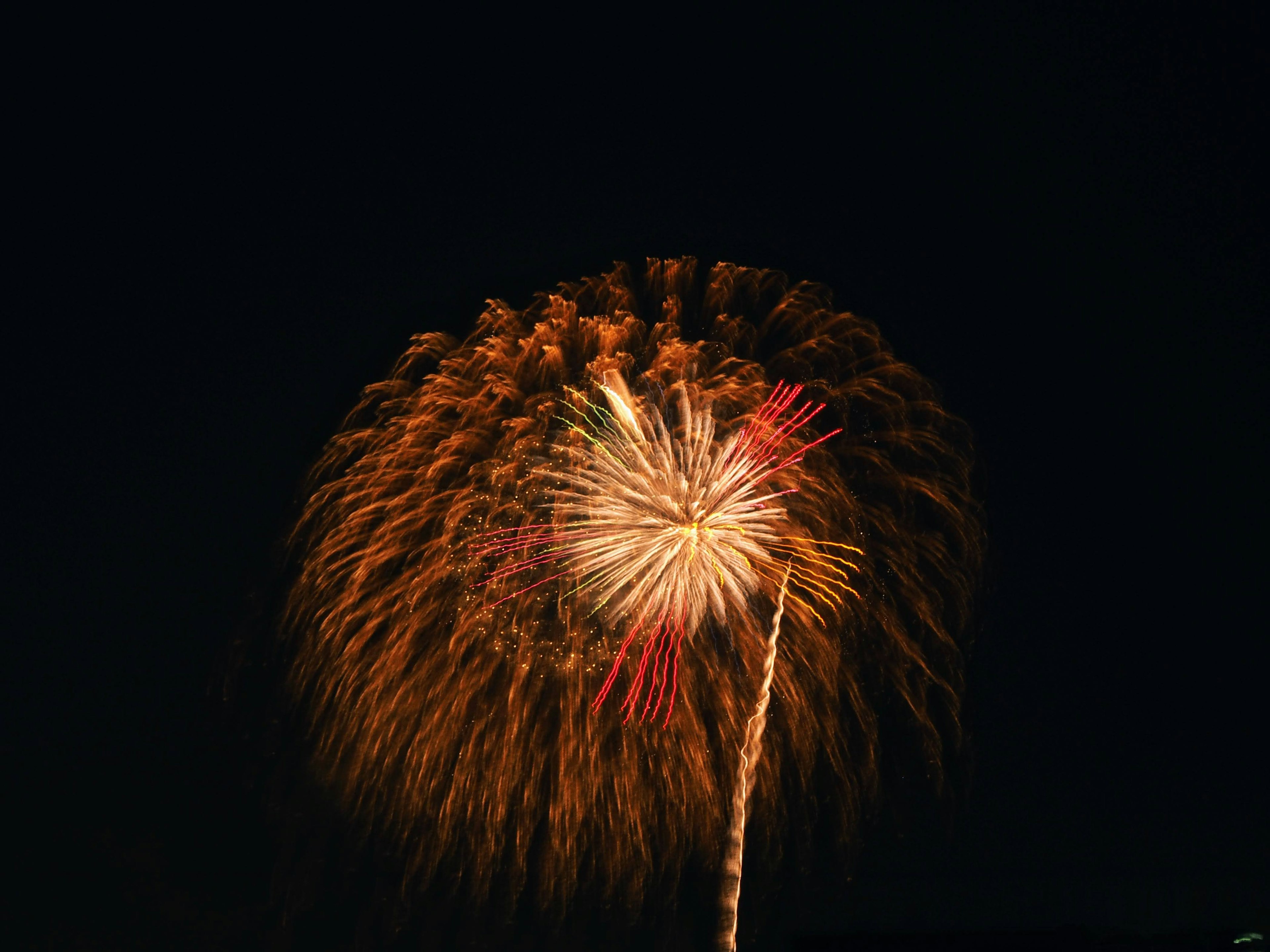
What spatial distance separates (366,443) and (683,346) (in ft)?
18.7

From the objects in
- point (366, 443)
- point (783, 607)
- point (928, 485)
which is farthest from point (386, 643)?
point (928, 485)

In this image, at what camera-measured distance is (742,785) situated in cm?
2003

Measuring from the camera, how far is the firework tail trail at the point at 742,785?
66.4 ft

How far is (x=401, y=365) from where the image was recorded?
21484mm

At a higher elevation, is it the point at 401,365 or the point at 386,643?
the point at 401,365

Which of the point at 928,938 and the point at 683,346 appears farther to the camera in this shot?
the point at 928,938

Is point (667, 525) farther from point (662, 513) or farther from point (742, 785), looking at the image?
point (742, 785)

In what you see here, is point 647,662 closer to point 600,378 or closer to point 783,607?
point 783,607

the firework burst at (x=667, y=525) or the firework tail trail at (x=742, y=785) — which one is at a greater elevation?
the firework burst at (x=667, y=525)

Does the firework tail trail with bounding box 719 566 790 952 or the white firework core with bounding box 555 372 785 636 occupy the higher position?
the white firework core with bounding box 555 372 785 636

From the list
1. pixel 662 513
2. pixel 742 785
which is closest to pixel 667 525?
pixel 662 513

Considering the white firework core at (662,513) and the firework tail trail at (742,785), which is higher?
the white firework core at (662,513)

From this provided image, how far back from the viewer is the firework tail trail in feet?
66.4

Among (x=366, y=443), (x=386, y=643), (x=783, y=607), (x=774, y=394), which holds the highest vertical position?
(x=774, y=394)
